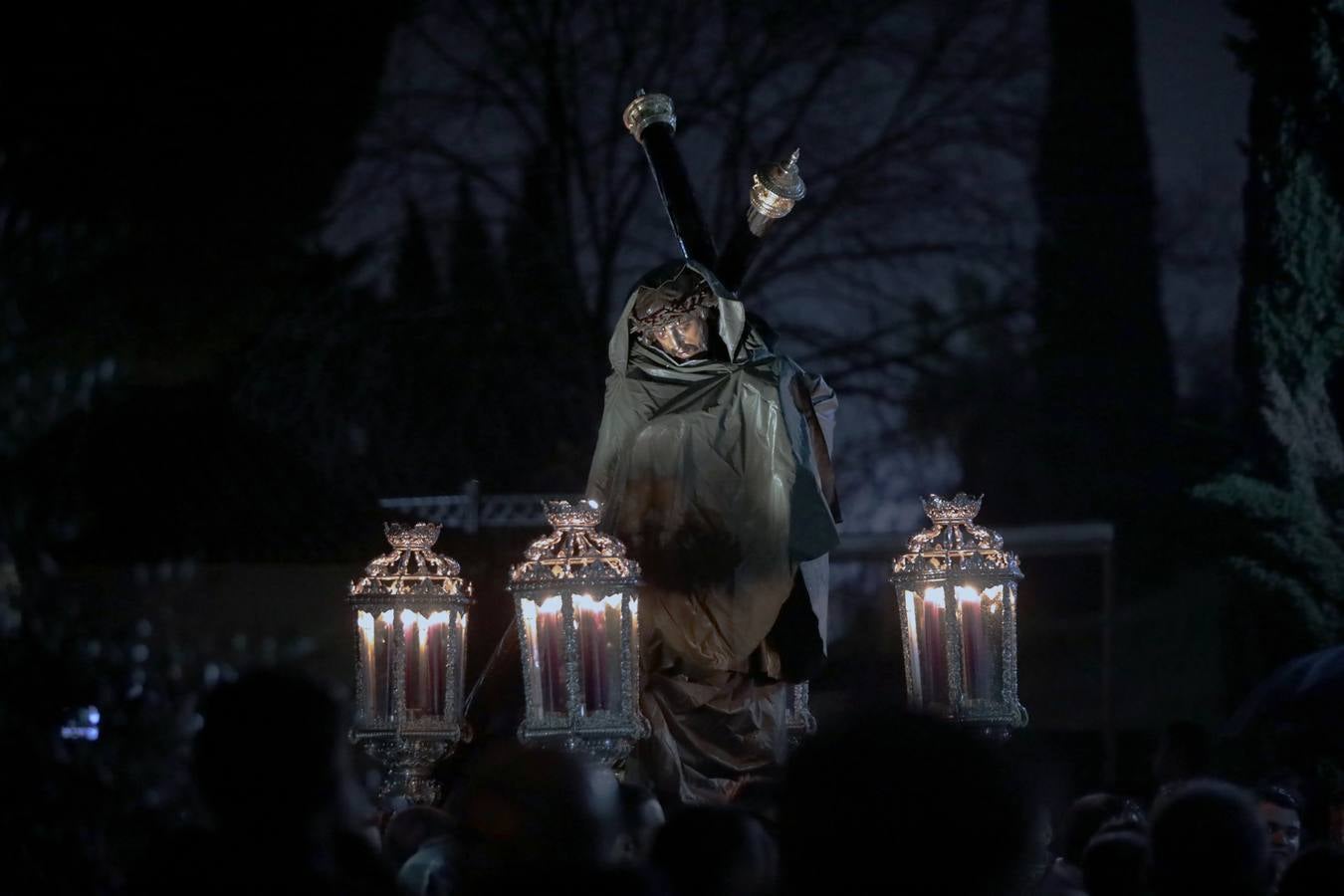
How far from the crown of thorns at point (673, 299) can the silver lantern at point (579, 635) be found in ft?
3.33

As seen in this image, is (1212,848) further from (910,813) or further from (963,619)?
(963,619)

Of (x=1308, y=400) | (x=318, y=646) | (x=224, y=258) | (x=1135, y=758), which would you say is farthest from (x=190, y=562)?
(x=1308, y=400)

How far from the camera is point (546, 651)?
21.4 ft

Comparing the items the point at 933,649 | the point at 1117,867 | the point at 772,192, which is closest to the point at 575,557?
the point at 933,649

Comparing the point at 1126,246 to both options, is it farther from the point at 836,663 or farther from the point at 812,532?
the point at 812,532

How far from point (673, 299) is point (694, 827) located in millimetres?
3967

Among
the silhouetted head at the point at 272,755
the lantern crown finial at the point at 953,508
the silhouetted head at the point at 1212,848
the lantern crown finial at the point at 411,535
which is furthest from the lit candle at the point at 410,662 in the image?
the silhouetted head at the point at 272,755

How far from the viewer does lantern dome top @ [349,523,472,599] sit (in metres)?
7.04

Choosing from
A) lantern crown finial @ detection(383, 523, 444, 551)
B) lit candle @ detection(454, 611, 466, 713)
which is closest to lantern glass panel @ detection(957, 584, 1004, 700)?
lit candle @ detection(454, 611, 466, 713)

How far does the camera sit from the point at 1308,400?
15.7 m

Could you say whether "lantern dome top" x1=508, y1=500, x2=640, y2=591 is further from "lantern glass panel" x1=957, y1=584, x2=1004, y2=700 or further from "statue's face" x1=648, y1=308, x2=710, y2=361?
"lantern glass panel" x1=957, y1=584, x2=1004, y2=700

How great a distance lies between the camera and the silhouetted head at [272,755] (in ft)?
9.02

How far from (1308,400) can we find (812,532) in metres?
10.3

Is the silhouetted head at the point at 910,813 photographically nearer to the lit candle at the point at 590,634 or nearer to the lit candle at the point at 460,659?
the lit candle at the point at 590,634
